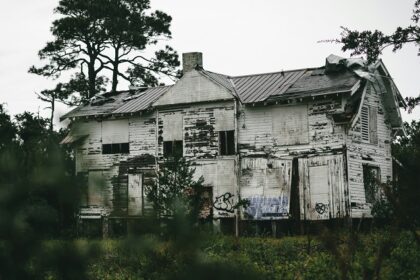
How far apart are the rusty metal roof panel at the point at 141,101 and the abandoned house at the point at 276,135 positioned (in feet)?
0.28

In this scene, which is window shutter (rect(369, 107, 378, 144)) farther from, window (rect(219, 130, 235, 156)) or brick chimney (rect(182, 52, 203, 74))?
brick chimney (rect(182, 52, 203, 74))

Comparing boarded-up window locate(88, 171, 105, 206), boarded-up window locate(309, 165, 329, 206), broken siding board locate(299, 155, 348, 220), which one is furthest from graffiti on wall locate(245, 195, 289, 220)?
boarded-up window locate(88, 171, 105, 206)

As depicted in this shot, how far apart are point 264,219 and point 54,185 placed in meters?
23.7

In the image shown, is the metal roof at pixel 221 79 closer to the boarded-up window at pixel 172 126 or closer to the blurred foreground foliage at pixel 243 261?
the boarded-up window at pixel 172 126

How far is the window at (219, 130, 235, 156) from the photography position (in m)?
27.2

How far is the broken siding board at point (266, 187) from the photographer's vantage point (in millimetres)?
25328

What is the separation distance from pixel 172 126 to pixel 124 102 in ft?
12.8

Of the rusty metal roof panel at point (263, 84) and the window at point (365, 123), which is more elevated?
the rusty metal roof panel at point (263, 84)

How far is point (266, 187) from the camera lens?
84.6 feet

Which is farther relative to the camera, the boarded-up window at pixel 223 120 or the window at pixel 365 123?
the boarded-up window at pixel 223 120

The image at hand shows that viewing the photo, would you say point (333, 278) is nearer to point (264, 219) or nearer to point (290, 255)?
point (290, 255)

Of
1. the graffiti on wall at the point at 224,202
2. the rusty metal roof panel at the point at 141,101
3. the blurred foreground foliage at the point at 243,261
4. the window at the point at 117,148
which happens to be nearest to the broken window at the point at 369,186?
the graffiti on wall at the point at 224,202

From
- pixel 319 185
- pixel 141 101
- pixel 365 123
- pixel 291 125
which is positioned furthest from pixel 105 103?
pixel 365 123

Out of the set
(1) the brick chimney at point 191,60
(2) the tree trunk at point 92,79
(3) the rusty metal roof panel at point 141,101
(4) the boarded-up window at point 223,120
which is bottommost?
(4) the boarded-up window at point 223,120
